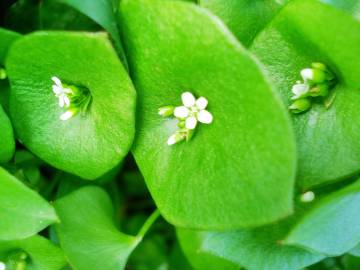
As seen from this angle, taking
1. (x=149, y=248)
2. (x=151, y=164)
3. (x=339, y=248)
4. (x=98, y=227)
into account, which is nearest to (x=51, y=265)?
(x=98, y=227)

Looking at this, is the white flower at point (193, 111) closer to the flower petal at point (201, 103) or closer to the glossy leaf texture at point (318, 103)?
the flower petal at point (201, 103)

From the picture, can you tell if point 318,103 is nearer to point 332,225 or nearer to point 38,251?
point 332,225

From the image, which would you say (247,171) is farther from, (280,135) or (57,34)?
(57,34)

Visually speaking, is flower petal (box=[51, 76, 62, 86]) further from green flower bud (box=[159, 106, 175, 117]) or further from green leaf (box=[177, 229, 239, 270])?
green leaf (box=[177, 229, 239, 270])

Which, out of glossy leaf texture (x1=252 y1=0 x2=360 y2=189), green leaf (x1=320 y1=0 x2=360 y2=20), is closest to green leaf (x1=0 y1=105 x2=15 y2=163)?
glossy leaf texture (x1=252 y1=0 x2=360 y2=189)

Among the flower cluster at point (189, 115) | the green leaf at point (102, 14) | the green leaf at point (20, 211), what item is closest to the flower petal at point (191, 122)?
the flower cluster at point (189, 115)

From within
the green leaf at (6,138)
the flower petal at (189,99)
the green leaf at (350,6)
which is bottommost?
the green leaf at (6,138)
